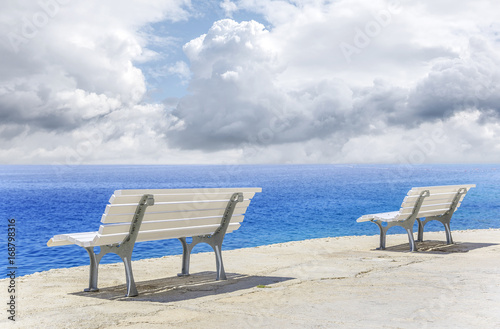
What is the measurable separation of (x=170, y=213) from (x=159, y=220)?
7.0 inches

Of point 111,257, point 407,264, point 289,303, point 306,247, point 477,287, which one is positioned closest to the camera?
point 289,303

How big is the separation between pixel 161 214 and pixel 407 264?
13.6 feet

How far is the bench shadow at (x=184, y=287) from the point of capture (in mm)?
6219

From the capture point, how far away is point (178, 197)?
6.64 meters

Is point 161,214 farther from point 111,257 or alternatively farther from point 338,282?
point 111,257

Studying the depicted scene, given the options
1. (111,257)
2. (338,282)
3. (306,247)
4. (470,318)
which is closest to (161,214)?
(338,282)

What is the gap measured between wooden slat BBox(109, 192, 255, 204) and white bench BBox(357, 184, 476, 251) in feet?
12.1

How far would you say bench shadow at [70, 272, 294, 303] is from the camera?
20.4 feet

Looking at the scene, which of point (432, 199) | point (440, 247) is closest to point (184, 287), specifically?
point (432, 199)

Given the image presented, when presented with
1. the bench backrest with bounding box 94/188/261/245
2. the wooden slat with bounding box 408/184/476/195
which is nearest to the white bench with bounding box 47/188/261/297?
the bench backrest with bounding box 94/188/261/245

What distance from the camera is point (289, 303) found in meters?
5.68

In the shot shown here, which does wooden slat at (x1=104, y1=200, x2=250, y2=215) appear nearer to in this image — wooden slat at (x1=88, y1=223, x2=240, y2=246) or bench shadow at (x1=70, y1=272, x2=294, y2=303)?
wooden slat at (x1=88, y1=223, x2=240, y2=246)

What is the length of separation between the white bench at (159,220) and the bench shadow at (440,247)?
458cm

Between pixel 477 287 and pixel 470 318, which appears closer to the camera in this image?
pixel 470 318
